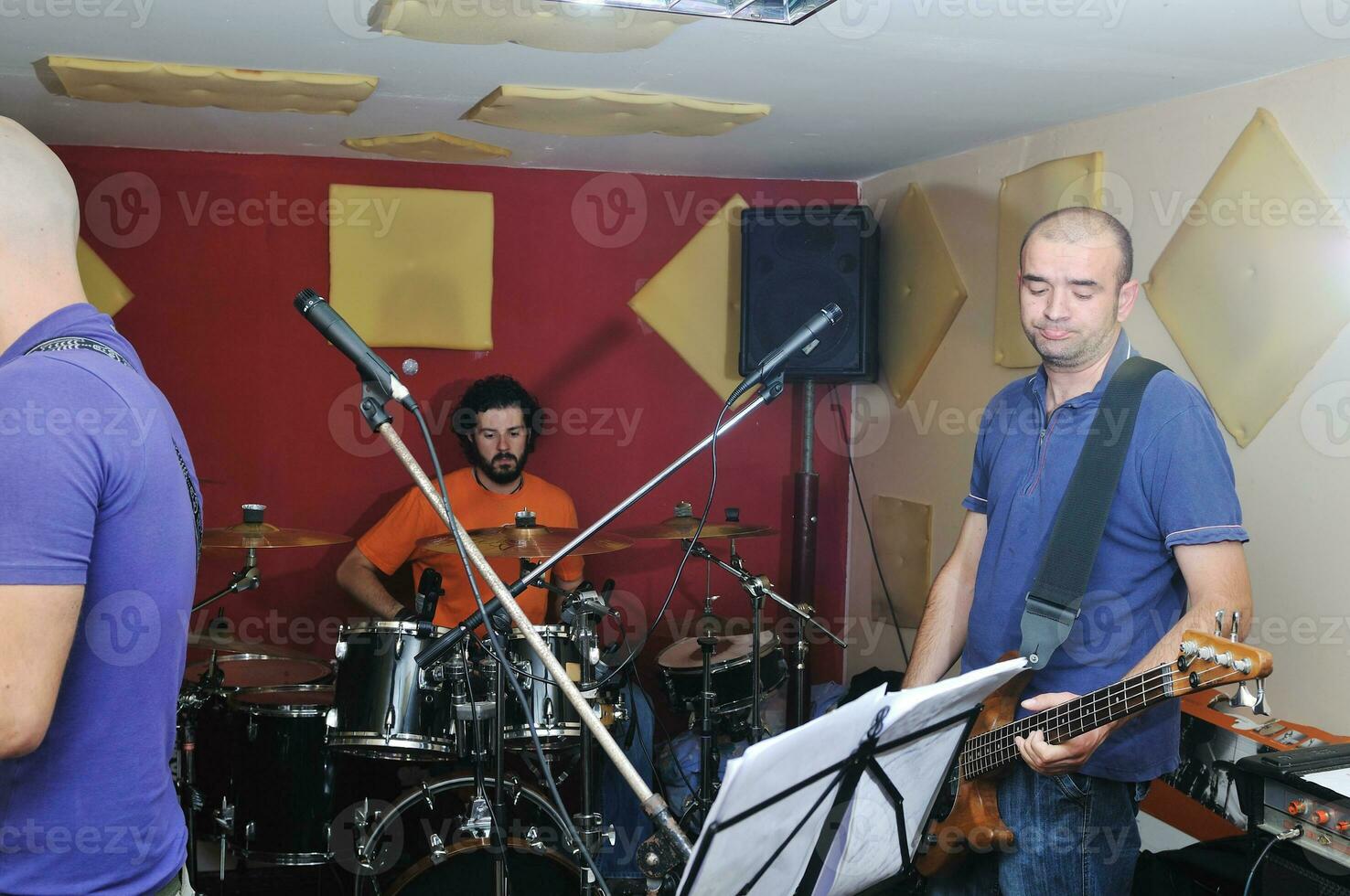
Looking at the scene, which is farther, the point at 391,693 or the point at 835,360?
the point at 835,360

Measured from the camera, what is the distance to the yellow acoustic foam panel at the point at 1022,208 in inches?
134

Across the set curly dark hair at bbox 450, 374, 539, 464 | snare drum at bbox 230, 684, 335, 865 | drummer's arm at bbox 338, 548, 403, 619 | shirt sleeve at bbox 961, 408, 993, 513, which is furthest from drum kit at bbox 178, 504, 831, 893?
shirt sleeve at bbox 961, 408, 993, 513

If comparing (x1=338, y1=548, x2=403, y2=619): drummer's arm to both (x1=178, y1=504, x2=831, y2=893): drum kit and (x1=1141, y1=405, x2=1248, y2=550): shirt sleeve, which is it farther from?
(x1=1141, y1=405, x2=1248, y2=550): shirt sleeve

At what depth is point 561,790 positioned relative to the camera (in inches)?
168

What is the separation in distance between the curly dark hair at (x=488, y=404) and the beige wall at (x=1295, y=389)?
4.86 ft

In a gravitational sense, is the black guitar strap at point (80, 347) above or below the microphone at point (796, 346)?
below

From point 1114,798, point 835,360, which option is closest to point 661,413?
point 835,360

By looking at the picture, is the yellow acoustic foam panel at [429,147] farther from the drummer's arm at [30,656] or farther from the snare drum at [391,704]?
the drummer's arm at [30,656]

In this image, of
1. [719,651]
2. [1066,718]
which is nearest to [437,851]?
[719,651]

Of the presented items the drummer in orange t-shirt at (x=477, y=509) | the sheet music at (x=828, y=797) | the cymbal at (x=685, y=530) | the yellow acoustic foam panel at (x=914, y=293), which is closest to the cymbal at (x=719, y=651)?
the cymbal at (x=685, y=530)

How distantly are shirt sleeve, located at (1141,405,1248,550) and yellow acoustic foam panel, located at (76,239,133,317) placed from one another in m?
3.56

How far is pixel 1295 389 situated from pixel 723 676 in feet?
5.92

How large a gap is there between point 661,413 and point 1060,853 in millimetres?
2854

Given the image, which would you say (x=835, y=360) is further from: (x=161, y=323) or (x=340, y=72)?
(x=161, y=323)
